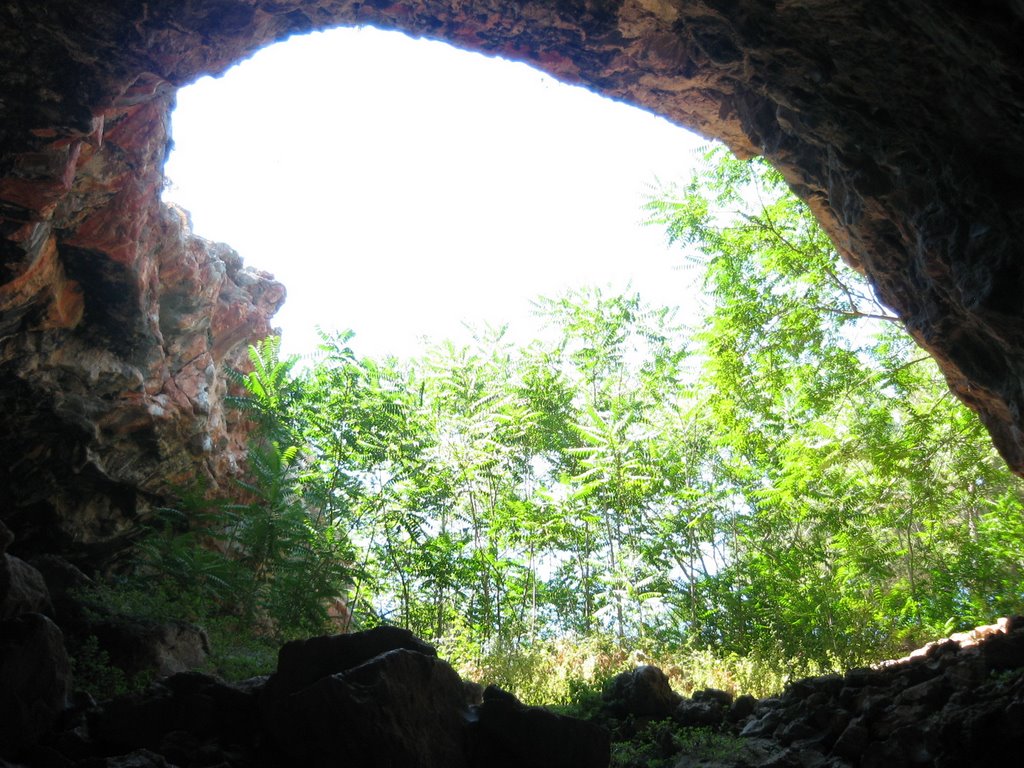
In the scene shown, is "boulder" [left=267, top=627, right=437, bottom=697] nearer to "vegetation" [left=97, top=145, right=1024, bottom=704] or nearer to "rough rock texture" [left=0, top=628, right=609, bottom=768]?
"rough rock texture" [left=0, top=628, right=609, bottom=768]

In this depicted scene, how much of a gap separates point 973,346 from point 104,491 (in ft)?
33.5

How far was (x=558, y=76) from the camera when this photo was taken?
7.36m

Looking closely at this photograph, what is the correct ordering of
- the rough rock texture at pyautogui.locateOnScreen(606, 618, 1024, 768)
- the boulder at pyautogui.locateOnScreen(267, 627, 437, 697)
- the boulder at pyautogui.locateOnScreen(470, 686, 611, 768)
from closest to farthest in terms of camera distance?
the rough rock texture at pyautogui.locateOnScreen(606, 618, 1024, 768) < the boulder at pyautogui.locateOnScreen(470, 686, 611, 768) < the boulder at pyautogui.locateOnScreen(267, 627, 437, 697)

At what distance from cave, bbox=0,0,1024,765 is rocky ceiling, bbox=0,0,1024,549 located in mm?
20

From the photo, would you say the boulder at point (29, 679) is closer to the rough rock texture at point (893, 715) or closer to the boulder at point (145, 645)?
the boulder at point (145, 645)

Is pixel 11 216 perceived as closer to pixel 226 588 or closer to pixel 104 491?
pixel 104 491

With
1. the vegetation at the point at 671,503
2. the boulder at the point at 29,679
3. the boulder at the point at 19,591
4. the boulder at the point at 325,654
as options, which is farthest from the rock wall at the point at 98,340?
the boulder at the point at 325,654

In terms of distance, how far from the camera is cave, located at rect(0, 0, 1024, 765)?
4.41 m

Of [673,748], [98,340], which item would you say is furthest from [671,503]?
[98,340]

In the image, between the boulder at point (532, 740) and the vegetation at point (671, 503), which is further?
the vegetation at point (671, 503)

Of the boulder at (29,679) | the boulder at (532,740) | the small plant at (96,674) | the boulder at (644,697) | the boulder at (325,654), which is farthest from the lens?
the boulder at (644,697)

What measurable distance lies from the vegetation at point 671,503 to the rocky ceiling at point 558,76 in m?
1.79

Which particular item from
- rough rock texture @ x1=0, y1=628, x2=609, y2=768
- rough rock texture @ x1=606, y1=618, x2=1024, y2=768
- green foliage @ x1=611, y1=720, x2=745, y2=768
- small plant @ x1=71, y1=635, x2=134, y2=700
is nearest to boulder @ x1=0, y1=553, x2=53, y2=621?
small plant @ x1=71, y1=635, x2=134, y2=700

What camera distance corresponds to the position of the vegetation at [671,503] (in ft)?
27.7
